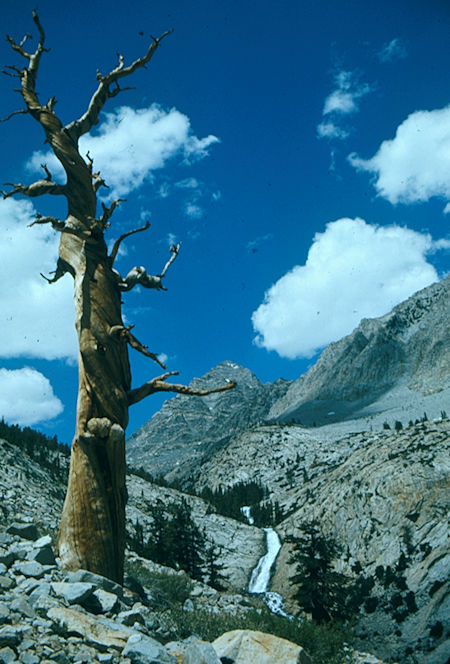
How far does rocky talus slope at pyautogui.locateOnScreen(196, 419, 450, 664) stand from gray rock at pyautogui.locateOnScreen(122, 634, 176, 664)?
982 inches

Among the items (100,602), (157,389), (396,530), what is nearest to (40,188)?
(157,389)

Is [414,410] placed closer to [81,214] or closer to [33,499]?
[33,499]

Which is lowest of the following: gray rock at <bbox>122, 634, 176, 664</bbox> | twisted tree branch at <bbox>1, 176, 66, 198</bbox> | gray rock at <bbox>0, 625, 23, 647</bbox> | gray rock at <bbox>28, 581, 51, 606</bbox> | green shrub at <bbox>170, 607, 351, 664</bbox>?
green shrub at <bbox>170, 607, 351, 664</bbox>

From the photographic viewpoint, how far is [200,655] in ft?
15.1

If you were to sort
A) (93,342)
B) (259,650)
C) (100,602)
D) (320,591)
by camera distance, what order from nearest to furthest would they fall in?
(259,650)
(100,602)
(93,342)
(320,591)

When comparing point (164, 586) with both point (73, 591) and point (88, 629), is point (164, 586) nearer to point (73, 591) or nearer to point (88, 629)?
point (73, 591)

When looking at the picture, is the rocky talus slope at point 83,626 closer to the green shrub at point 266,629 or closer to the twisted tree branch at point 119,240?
the green shrub at point 266,629

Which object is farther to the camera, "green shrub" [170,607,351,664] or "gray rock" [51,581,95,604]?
"green shrub" [170,607,351,664]

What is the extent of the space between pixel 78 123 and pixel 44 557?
290 inches

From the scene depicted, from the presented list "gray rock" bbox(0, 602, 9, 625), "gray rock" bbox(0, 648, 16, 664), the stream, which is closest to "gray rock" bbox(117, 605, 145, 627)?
"gray rock" bbox(0, 602, 9, 625)

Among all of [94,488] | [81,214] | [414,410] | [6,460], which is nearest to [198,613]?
[94,488]

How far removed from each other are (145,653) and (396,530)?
48067 mm

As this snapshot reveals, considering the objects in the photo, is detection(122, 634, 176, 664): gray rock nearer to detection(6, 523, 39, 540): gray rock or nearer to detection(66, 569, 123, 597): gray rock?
detection(66, 569, 123, 597): gray rock

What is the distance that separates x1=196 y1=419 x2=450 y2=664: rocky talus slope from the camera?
97.0ft
